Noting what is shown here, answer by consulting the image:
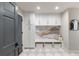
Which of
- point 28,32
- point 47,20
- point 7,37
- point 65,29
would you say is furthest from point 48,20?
point 7,37

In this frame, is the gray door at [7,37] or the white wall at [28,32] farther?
the white wall at [28,32]

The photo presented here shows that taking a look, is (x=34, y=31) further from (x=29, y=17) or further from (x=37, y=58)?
(x=37, y=58)

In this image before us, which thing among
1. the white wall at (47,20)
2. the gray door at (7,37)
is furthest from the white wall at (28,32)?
the gray door at (7,37)

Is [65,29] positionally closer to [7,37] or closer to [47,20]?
[47,20]

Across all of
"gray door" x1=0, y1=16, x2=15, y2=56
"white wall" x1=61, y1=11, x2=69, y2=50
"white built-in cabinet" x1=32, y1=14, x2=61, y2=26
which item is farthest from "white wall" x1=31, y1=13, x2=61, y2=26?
"gray door" x1=0, y1=16, x2=15, y2=56

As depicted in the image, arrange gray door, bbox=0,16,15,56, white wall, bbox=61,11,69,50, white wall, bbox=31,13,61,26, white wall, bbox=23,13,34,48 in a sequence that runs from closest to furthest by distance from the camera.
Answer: gray door, bbox=0,16,15,56
white wall, bbox=61,11,69,50
white wall, bbox=31,13,61,26
white wall, bbox=23,13,34,48

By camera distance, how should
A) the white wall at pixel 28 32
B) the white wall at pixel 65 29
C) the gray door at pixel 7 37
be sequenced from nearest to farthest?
the gray door at pixel 7 37, the white wall at pixel 65 29, the white wall at pixel 28 32

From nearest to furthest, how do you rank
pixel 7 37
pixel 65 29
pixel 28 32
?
pixel 7 37 < pixel 65 29 < pixel 28 32

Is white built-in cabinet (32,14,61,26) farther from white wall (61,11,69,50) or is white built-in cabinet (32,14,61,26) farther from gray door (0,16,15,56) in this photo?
gray door (0,16,15,56)

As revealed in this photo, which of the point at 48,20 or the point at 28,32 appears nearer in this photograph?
the point at 48,20

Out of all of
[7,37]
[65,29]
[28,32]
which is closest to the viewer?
[7,37]

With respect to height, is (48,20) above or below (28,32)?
above

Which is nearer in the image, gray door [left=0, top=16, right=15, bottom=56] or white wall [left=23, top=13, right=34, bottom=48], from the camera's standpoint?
gray door [left=0, top=16, right=15, bottom=56]

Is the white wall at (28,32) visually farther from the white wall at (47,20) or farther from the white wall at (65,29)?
the white wall at (65,29)
